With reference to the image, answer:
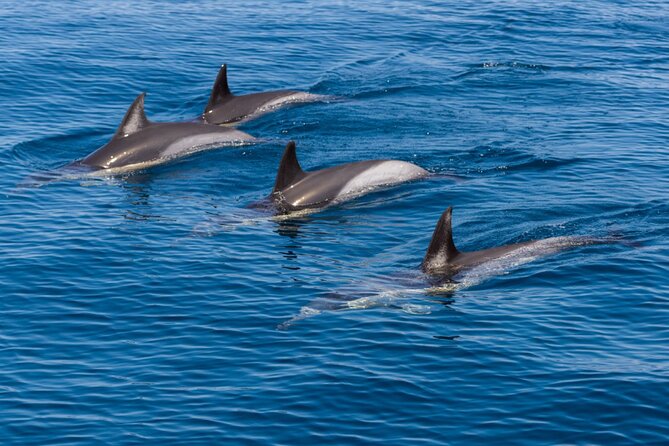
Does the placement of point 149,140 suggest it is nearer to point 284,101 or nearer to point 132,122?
point 132,122

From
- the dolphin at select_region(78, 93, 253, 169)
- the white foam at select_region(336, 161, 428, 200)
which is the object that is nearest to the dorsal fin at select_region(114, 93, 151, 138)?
the dolphin at select_region(78, 93, 253, 169)

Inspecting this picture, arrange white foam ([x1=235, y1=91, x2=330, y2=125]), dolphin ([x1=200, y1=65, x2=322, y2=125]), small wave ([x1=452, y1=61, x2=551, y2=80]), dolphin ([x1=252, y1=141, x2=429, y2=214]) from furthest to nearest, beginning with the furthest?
1. small wave ([x1=452, y1=61, x2=551, y2=80])
2. white foam ([x1=235, y1=91, x2=330, y2=125])
3. dolphin ([x1=200, y1=65, x2=322, y2=125])
4. dolphin ([x1=252, y1=141, x2=429, y2=214])

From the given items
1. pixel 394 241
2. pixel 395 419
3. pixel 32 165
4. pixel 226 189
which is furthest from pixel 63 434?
pixel 32 165

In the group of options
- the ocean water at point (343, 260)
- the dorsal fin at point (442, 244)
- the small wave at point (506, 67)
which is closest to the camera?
the ocean water at point (343, 260)

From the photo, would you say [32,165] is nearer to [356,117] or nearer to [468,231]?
[356,117]

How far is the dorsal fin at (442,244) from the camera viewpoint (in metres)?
21.6

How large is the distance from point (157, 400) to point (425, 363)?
4.40 metres

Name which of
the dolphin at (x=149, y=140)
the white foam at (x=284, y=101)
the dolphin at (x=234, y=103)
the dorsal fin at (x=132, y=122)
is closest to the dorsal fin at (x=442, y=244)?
the dolphin at (x=149, y=140)

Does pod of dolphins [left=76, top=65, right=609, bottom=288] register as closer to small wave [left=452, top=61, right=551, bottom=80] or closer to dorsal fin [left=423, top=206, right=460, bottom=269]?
dorsal fin [left=423, top=206, right=460, bottom=269]

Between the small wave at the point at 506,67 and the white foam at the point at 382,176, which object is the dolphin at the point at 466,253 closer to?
the white foam at the point at 382,176

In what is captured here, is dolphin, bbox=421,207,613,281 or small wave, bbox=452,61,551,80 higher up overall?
small wave, bbox=452,61,551,80

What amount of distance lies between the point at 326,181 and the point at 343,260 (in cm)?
510

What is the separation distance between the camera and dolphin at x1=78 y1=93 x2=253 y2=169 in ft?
103

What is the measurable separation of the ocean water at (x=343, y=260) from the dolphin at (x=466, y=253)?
1.12 feet
